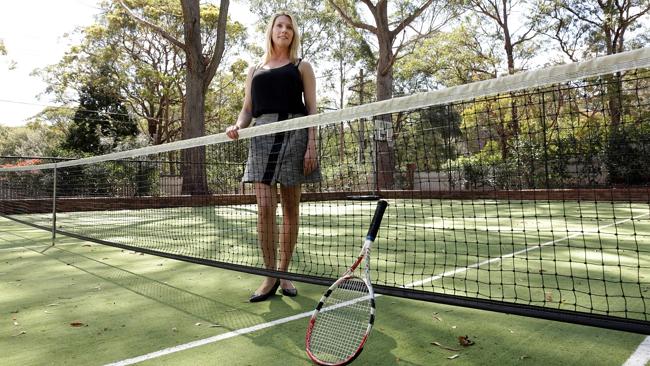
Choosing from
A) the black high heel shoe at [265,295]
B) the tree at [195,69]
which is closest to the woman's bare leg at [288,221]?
the black high heel shoe at [265,295]

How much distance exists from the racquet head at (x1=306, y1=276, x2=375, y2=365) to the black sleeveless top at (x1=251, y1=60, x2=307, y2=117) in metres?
1.44

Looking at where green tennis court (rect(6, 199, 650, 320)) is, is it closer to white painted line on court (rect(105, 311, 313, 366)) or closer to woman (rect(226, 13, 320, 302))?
woman (rect(226, 13, 320, 302))

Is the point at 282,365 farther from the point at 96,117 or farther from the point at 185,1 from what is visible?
the point at 96,117

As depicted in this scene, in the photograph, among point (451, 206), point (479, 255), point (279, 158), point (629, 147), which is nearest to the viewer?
point (279, 158)

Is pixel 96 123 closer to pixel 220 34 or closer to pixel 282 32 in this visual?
pixel 220 34

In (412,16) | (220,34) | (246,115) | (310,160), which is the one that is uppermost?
(412,16)

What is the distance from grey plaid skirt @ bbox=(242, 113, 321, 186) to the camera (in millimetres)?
3441

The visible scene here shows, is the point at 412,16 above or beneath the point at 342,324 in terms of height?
above

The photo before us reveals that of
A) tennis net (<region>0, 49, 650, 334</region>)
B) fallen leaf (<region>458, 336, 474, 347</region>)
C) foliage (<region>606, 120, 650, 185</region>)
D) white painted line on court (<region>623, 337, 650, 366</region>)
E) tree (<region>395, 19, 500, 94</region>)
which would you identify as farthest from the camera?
tree (<region>395, 19, 500, 94</region>)

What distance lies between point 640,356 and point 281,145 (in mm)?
2444

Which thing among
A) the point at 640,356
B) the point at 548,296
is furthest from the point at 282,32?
the point at 640,356

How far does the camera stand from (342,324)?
2.70 m

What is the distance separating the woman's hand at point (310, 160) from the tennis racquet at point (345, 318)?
35.1 inches

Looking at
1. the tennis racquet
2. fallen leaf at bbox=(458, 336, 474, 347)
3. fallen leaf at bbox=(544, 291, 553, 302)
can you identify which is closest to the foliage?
fallen leaf at bbox=(544, 291, 553, 302)
